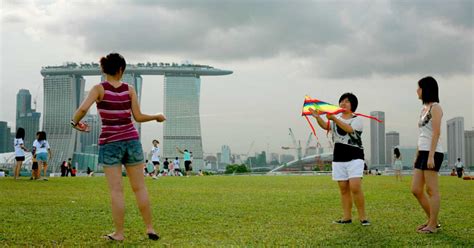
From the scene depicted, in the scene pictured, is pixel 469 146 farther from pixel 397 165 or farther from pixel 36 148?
pixel 36 148

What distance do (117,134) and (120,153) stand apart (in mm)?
223

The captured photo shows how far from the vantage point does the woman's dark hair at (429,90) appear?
751cm

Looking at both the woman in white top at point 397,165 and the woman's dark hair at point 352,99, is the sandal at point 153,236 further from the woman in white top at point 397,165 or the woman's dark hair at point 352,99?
the woman in white top at point 397,165

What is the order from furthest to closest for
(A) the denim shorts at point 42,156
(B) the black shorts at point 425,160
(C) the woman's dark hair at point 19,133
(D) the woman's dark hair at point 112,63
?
(A) the denim shorts at point 42,156
(C) the woman's dark hair at point 19,133
(B) the black shorts at point 425,160
(D) the woman's dark hair at point 112,63

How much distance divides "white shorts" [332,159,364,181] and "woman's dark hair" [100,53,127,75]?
11.6ft

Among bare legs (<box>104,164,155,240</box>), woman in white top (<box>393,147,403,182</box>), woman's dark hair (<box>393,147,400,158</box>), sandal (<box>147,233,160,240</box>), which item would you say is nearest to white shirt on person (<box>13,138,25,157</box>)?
bare legs (<box>104,164,155,240</box>)

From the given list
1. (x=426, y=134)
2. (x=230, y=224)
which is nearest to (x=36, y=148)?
(x=230, y=224)

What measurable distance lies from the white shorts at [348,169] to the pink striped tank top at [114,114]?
326cm

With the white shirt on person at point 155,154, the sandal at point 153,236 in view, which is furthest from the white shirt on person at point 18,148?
the sandal at point 153,236

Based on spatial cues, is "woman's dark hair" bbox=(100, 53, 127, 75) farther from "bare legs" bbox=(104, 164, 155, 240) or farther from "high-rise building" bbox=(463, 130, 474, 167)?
"high-rise building" bbox=(463, 130, 474, 167)

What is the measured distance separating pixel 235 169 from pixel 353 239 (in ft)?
353

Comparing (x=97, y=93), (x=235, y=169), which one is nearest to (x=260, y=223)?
(x=97, y=93)

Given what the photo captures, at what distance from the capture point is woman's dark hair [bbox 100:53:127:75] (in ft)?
20.7

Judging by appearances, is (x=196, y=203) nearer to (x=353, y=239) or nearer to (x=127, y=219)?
(x=127, y=219)
